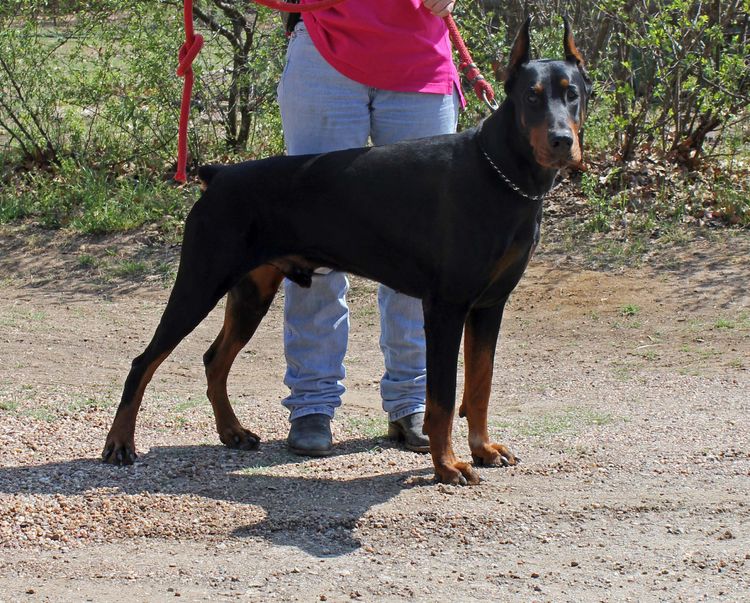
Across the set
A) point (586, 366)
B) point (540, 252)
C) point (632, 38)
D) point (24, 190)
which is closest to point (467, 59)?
point (586, 366)

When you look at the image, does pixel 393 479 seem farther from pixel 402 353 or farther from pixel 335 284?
pixel 335 284

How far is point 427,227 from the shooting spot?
479 centimetres

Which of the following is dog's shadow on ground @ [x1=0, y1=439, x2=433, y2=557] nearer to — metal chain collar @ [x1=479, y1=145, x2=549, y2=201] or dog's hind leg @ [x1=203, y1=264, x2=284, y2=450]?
dog's hind leg @ [x1=203, y1=264, x2=284, y2=450]

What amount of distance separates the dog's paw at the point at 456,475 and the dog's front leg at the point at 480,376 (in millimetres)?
293

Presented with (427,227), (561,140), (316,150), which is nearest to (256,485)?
(427,227)

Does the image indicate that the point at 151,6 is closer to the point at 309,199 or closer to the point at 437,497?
A: the point at 309,199

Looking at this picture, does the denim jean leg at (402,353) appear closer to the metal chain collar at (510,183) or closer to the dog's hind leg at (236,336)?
the dog's hind leg at (236,336)

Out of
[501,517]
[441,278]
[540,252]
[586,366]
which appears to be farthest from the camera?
[540,252]

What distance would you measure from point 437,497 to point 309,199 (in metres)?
1.36

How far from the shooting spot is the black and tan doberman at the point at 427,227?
4.66 m

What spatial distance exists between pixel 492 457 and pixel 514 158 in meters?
1.36

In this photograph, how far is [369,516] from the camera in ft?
14.6

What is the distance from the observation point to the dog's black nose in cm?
436

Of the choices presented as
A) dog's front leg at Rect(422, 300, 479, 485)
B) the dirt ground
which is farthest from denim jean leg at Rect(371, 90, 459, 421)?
dog's front leg at Rect(422, 300, 479, 485)
